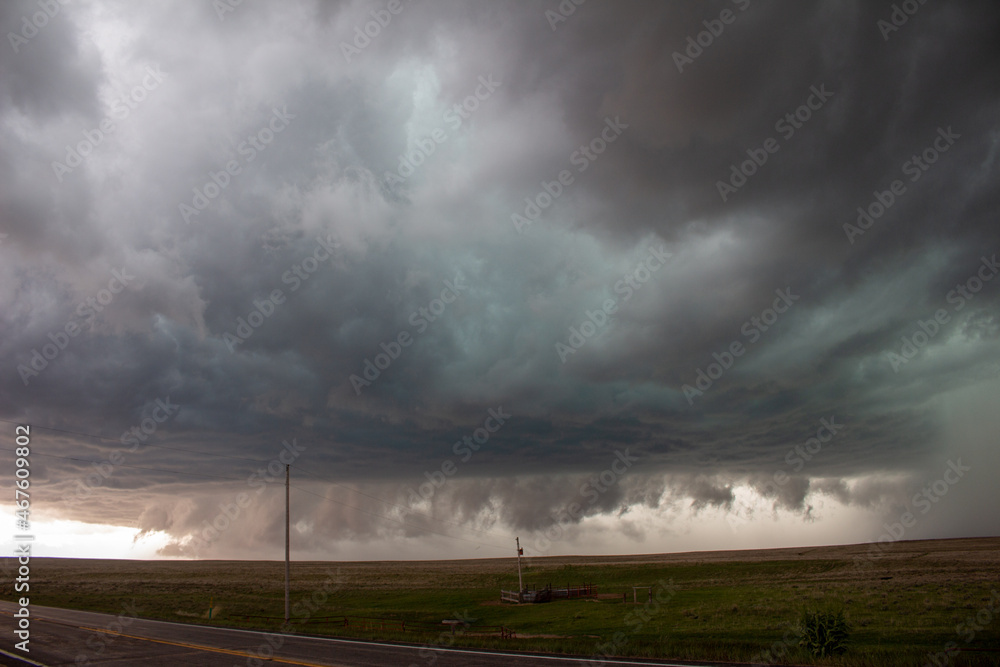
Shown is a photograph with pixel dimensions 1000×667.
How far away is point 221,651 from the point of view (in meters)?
23.9

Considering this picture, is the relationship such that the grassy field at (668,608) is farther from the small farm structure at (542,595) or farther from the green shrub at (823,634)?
the small farm structure at (542,595)

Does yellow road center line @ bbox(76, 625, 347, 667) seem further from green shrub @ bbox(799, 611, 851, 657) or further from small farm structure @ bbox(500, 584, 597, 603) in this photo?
small farm structure @ bbox(500, 584, 597, 603)

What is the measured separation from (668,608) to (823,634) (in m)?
28.7

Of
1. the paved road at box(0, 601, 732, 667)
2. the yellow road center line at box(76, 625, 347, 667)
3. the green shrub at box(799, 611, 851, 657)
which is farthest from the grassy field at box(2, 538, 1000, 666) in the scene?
the yellow road center line at box(76, 625, 347, 667)

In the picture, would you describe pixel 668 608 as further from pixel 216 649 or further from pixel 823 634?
pixel 216 649

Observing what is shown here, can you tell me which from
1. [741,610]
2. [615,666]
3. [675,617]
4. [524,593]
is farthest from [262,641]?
[524,593]

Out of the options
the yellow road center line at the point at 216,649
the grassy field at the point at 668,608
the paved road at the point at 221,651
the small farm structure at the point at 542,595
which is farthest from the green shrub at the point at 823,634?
the small farm structure at the point at 542,595

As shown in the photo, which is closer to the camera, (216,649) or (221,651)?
(221,651)

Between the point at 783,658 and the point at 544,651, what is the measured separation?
336 inches

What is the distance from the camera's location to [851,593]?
5088cm

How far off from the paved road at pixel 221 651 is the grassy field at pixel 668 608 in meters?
2.89

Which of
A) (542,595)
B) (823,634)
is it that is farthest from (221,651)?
(542,595)

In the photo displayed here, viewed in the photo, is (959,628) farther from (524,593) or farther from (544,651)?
(524,593)

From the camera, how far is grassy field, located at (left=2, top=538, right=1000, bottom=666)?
2555cm
